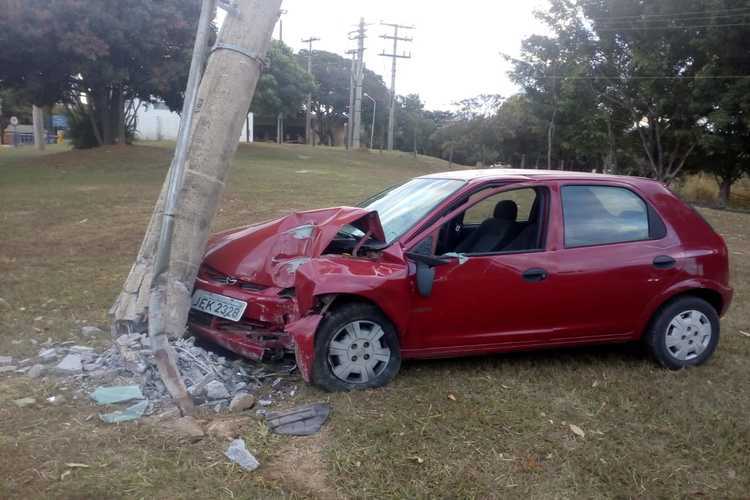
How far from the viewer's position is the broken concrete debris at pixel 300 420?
3.82 m

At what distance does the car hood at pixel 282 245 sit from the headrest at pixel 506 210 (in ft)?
4.17

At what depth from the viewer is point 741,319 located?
265 inches

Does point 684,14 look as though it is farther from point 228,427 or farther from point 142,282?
point 228,427

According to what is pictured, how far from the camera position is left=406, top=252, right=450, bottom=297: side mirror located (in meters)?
4.37

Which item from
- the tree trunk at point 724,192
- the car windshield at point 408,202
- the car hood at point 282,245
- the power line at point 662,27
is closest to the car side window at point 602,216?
the car windshield at point 408,202

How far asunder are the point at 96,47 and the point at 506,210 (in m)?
19.5

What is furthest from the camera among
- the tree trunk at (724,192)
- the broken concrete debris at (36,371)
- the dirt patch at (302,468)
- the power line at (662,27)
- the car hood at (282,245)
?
the tree trunk at (724,192)

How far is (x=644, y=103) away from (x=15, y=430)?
2709 centimetres

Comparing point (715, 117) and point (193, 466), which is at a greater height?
point (715, 117)

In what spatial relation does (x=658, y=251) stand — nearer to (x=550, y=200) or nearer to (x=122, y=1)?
(x=550, y=200)

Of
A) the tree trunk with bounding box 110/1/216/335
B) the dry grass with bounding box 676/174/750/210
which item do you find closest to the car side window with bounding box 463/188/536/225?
the tree trunk with bounding box 110/1/216/335

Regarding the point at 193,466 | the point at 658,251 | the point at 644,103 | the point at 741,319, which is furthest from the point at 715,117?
Result: the point at 193,466

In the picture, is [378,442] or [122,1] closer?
[378,442]

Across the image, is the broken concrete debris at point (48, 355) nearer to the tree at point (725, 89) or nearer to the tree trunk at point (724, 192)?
the tree at point (725, 89)
